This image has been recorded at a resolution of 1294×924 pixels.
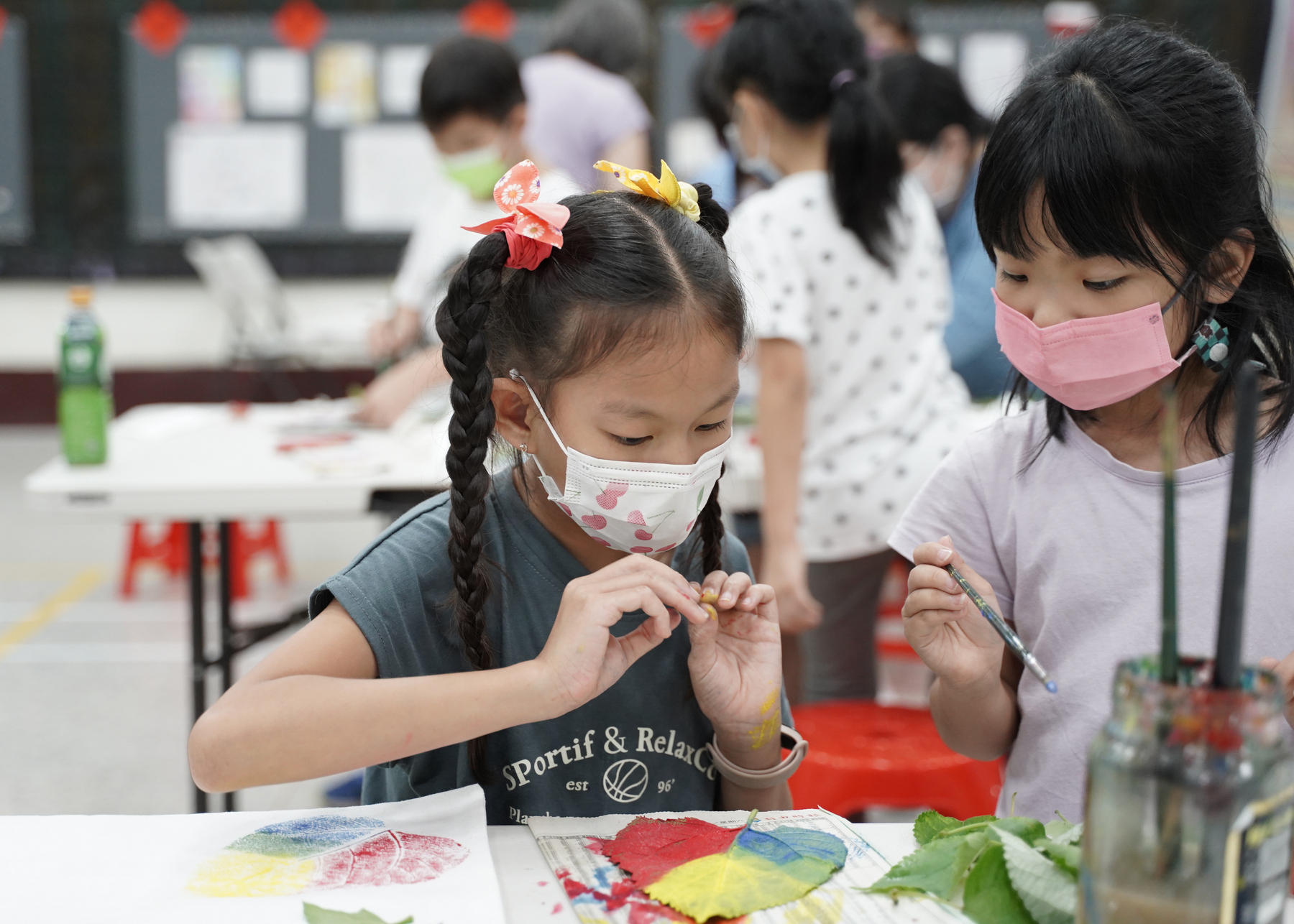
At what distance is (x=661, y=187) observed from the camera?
44.0 inches

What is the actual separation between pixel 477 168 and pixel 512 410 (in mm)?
1566

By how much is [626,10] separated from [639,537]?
9.91 feet

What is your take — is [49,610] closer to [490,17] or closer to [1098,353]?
[1098,353]

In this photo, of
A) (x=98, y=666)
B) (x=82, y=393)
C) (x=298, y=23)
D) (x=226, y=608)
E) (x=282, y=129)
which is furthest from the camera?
(x=282, y=129)

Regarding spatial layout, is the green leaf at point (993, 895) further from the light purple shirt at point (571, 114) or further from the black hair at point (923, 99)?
the light purple shirt at point (571, 114)

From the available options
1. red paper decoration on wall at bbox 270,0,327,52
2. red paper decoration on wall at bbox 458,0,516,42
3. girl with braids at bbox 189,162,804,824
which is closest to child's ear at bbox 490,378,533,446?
girl with braids at bbox 189,162,804,824

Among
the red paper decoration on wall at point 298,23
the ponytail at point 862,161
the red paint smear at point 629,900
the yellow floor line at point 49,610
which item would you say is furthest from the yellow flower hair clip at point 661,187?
the red paper decoration on wall at point 298,23

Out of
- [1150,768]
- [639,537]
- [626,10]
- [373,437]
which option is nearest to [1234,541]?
[1150,768]

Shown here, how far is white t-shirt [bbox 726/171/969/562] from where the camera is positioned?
6.71 ft

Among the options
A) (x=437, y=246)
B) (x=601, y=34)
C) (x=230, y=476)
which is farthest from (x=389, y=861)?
(x=601, y=34)

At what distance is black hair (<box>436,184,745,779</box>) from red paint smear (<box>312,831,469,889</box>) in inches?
7.9

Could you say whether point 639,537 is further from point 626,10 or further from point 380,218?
point 380,218

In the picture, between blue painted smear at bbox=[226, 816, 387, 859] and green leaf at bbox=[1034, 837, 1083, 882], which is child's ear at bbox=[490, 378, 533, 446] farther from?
green leaf at bbox=[1034, 837, 1083, 882]

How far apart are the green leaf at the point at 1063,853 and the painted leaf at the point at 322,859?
38 cm
